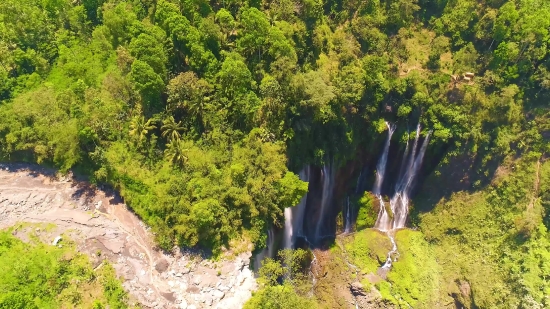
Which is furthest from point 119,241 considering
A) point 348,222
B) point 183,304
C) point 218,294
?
point 348,222

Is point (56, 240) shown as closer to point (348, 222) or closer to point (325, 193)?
A: point (325, 193)

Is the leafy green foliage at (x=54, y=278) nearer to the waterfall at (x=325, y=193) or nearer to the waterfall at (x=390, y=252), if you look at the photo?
the waterfall at (x=325, y=193)

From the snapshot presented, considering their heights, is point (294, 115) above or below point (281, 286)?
above

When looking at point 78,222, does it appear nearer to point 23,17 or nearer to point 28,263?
point 28,263

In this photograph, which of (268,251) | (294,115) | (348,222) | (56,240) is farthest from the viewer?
(348,222)

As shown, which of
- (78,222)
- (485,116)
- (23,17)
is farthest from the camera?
(485,116)

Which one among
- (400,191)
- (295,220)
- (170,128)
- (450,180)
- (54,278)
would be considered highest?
(170,128)

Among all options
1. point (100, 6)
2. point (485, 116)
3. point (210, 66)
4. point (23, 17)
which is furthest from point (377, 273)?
point (23, 17)
